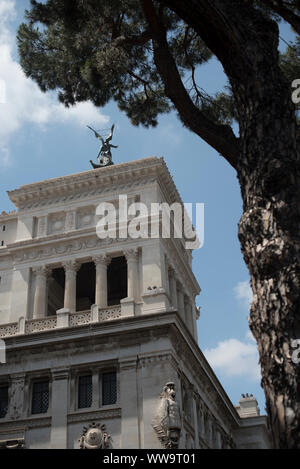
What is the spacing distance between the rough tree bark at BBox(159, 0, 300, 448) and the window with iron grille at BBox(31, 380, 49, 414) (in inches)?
780

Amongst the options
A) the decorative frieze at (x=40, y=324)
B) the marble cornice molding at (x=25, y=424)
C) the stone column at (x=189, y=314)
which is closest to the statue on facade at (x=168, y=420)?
the marble cornice molding at (x=25, y=424)

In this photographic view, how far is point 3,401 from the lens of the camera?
92.5 feet

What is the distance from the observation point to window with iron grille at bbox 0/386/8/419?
27.9 meters

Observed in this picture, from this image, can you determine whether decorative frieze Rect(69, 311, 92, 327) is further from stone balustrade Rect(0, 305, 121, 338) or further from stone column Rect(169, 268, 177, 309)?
stone column Rect(169, 268, 177, 309)

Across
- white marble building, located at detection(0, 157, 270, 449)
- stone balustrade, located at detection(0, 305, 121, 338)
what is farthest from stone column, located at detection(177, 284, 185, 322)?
stone balustrade, located at detection(0, 305, 121, 338)

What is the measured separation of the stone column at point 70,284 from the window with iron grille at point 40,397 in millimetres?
4066

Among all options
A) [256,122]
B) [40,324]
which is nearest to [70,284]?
[40,324]

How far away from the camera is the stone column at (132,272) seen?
30.2 metres

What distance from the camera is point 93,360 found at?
27.5 metres

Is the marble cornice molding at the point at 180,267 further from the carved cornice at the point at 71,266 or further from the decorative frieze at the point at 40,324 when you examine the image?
the decorative frieze at the point at 40,324

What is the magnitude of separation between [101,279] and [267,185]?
22074mm

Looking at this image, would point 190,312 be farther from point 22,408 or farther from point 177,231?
point 22,408

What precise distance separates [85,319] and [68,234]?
5657 millimetres
